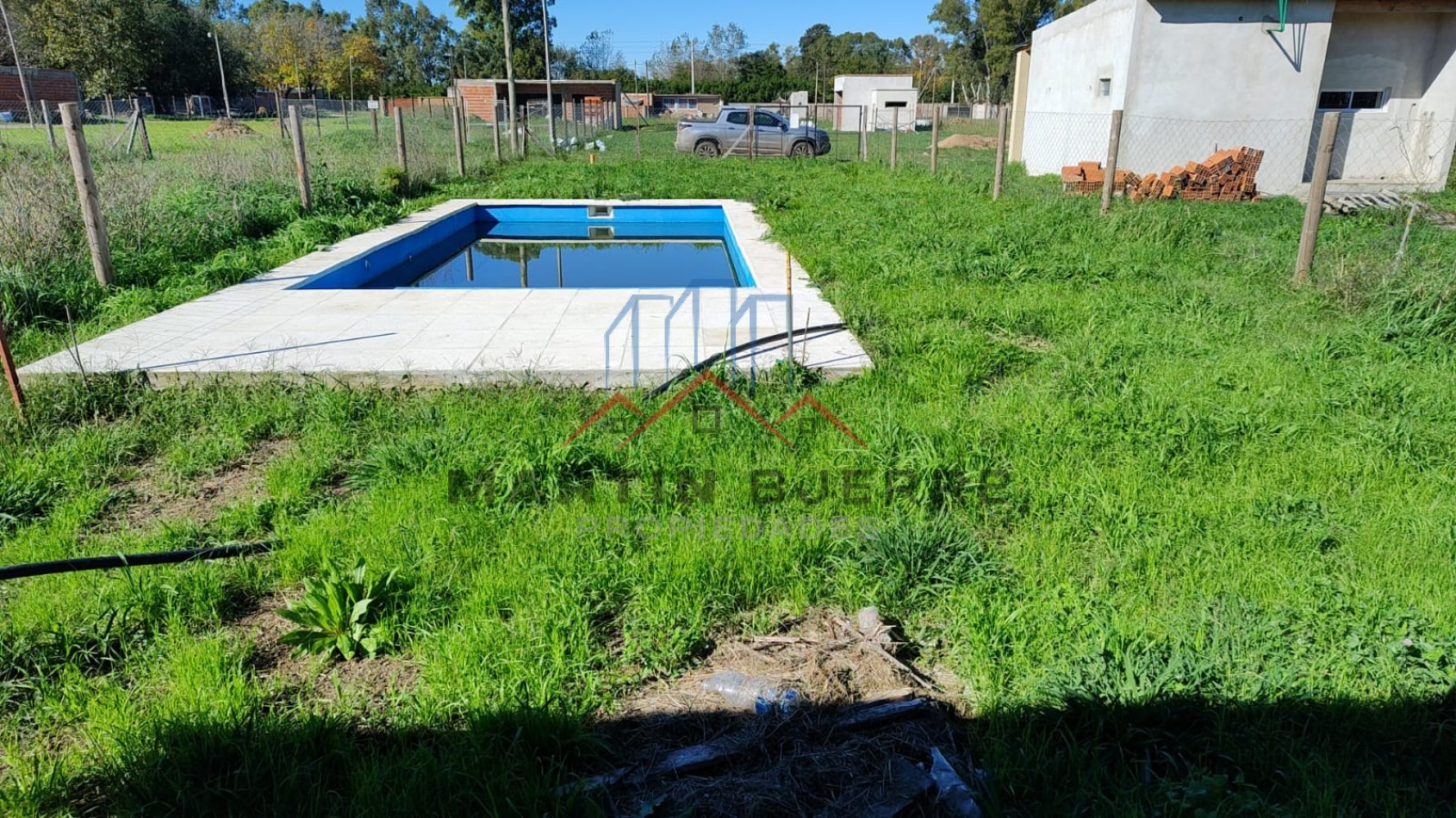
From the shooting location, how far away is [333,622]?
8.19 ft

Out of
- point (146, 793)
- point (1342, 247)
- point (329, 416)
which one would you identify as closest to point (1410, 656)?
point (146, 793)

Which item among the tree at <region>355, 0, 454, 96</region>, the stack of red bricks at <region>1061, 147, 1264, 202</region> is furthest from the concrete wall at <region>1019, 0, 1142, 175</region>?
the tree at <region>355, 0, 454, 96</region>

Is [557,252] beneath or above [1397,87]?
beneath

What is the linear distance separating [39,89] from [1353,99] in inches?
1698

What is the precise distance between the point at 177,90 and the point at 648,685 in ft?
185

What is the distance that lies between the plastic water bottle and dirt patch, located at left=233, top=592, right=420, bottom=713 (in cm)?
85

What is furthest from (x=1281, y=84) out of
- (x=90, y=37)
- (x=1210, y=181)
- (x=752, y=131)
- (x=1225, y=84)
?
(x=90, y=37)

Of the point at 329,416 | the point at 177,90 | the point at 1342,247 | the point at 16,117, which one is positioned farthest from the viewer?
the point at 177,90

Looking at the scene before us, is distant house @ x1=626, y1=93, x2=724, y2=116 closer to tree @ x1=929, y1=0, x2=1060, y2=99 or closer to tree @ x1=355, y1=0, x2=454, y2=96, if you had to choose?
tree @ x1=929, y1=0, x2=1060, y2=99

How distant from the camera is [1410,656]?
2.29 m

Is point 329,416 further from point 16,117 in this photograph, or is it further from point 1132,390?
point 16,117

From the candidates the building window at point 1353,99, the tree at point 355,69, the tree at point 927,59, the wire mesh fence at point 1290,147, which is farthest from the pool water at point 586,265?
the tree at point 927,59

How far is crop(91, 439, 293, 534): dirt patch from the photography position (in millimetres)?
3277

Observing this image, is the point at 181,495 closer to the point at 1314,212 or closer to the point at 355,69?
the point at 1314,212
